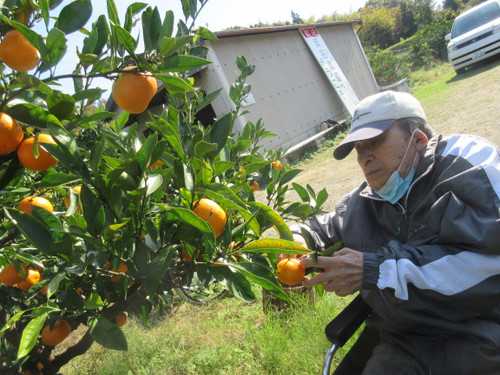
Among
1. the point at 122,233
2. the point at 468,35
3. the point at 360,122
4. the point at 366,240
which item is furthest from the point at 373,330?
the point at 468,35

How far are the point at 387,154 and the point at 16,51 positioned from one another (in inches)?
50.2

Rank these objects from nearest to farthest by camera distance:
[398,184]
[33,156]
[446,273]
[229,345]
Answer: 1. [33,156]
2. [446,273]
3. [398,184]
4. [229,345]

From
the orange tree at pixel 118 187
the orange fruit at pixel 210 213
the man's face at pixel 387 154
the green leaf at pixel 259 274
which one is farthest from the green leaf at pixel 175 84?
the man's face at pixel 387 154

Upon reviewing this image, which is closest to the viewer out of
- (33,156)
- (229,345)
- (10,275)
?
(33,156)

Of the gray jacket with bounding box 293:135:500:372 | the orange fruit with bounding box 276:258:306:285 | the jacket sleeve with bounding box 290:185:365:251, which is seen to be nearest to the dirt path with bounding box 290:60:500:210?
the jacket sleeve with bounding box 290:185:365:251

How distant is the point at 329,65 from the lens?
1088 cm

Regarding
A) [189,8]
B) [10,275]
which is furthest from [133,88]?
[10,275]

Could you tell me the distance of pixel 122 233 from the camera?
28.8 inches

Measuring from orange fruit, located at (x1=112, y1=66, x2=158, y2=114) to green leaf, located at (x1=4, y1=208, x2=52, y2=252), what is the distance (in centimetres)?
28

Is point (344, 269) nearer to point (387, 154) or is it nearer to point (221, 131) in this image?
point (387, 154)

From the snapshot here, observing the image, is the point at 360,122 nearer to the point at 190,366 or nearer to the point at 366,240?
the point at 366,240

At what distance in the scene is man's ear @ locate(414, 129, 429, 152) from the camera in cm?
152

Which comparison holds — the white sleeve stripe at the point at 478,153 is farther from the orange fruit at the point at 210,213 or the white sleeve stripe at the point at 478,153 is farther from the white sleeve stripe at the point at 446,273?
the orange fruit at the point at 210,213

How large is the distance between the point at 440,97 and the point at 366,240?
8.51 m
